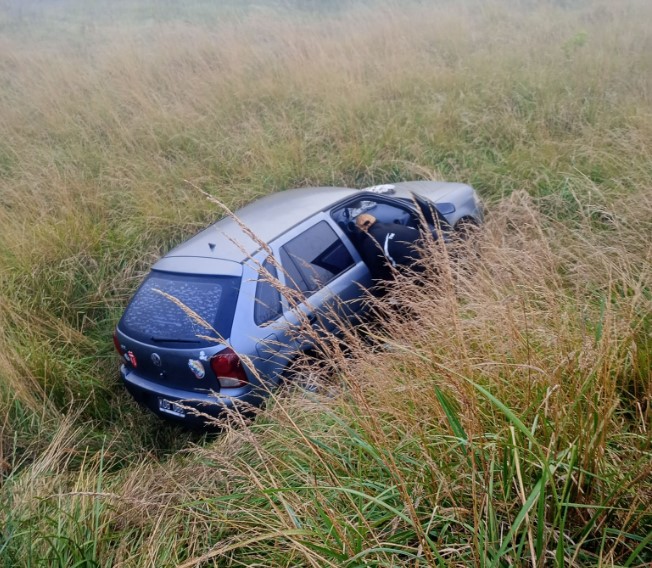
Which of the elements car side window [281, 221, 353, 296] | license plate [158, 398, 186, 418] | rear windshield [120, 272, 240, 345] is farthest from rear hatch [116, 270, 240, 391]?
car side window [281, 221, 353, 296]

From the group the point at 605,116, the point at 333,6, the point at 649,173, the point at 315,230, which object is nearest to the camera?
the point at 315,230

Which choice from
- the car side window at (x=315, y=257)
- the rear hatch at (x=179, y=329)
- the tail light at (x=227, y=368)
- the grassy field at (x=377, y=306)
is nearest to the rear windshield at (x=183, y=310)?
the rear hatch at (x=179, y=329)

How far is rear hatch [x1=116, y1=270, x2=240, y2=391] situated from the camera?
3.39 meters

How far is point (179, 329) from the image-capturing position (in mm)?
3502

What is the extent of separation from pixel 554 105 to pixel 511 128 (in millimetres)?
869

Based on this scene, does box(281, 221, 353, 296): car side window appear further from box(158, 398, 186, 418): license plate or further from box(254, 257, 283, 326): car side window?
box(158, 398, 186, 418): license plate

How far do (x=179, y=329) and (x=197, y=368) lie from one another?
1.02 ft

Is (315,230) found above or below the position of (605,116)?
above

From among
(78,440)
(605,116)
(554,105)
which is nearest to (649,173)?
(605,116)

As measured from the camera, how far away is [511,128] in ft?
22.4

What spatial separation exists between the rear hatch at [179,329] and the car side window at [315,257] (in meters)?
0.50

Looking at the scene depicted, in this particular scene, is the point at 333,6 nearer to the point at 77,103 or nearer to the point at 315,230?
the point at 77,103

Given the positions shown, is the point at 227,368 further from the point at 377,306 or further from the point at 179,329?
the point at 377,306

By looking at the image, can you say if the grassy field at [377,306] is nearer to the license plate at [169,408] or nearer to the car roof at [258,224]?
the license plate at [169,408]
